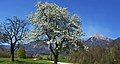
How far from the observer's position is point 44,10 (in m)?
48.0

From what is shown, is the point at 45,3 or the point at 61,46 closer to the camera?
the point at 61,46

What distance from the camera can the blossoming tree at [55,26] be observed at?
1809 inches

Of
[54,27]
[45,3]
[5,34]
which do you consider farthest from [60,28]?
[5,34]

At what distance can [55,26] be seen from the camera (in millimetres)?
46438

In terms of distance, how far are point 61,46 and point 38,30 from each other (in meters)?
4.03

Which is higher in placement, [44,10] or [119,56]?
[44,10]

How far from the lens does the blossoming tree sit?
4594 cm

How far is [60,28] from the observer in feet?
153

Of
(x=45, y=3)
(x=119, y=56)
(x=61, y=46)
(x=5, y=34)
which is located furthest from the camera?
(x=5, y=34)

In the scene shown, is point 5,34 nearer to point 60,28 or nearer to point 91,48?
point 91,48

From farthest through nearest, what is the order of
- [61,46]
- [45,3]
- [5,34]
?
[5,34] → [45,3] → [61,46]

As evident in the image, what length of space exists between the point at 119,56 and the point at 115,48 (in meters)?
1.91

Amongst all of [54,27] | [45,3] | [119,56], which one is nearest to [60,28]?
[54,27]

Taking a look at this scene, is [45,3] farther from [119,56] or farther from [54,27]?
[119,56]
